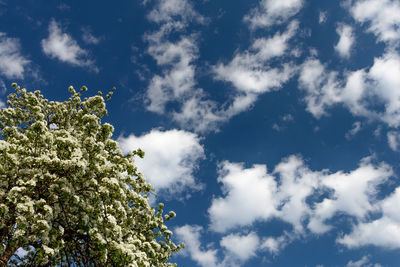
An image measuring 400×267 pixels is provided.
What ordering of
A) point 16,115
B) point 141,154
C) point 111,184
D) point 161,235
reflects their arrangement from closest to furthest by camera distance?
point 111,184 < point 141,154 < point 161,235 < point 16,115

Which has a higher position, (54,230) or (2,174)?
(2,174)

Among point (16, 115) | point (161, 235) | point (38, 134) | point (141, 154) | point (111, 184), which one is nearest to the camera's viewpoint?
point (111, 184)

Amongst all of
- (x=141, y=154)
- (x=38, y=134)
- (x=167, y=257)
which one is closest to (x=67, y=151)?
(x=38, y=134)

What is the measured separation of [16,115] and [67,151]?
1164cm

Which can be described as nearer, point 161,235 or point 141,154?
point 141,154

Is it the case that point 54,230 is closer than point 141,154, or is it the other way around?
point 54,230

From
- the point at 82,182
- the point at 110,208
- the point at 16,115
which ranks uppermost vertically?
the point at 16,115

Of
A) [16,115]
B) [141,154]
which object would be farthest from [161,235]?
[16,115]

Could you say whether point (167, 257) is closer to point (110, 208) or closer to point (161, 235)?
point (161, 235)

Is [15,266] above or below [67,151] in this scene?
below

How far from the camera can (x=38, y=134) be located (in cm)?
1321

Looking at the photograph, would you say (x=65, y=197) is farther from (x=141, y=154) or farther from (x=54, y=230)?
(x=141, y=154)

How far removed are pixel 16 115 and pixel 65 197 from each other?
12.8 metres

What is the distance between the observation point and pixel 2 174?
1272cm
